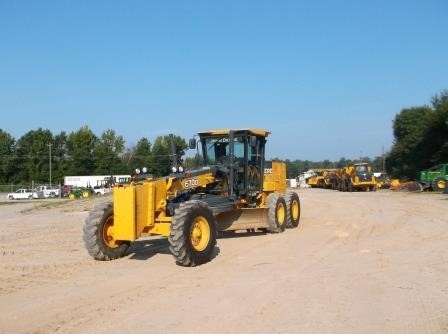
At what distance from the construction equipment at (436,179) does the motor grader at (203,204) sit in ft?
87.6

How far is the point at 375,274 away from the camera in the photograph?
8.89m

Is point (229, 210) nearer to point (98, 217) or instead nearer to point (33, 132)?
point (98, 217)

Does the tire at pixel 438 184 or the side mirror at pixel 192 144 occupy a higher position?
the side mirror at pixel 192 144

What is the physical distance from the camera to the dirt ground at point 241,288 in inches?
249

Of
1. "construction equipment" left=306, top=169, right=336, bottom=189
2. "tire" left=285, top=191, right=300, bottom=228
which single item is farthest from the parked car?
"tire" left=285, top=191, right=300, bottom=228

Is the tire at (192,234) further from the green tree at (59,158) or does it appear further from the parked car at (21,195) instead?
the green tree at (59,158)

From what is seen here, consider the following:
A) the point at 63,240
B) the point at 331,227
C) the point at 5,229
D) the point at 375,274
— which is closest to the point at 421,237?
the point at 331,227

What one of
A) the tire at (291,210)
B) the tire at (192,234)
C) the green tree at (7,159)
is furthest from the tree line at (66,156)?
the tire at (192,234)

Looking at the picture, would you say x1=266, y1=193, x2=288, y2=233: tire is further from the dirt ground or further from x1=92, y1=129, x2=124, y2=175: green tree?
x1=92, y1=129, x2=124, y2=175: green tree

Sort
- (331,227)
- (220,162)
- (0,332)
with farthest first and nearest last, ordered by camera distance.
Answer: (331,227)
(220,162)
(0,332)

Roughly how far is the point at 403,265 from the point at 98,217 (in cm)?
576

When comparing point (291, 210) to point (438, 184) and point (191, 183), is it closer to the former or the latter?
point (191, 183)

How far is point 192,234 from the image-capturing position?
34.1 feet

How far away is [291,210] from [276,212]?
1.51 meters
